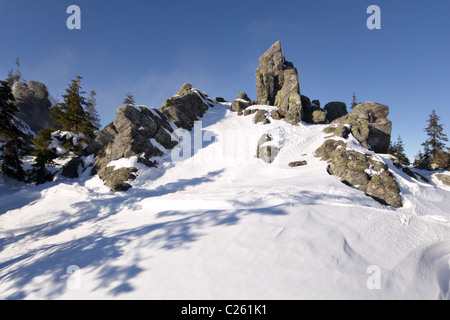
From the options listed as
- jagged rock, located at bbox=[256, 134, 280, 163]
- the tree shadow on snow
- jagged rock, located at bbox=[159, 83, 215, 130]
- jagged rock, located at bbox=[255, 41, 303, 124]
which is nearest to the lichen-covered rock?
jagged rock, located at bbox=[255, 41, 303, 124]

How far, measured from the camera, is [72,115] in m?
20.3

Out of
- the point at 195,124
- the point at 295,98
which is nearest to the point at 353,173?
the point at 295,98

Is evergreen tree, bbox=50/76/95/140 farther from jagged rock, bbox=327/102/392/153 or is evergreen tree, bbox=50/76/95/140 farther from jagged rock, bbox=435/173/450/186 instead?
jagged rock, bbox=435/173/450/186

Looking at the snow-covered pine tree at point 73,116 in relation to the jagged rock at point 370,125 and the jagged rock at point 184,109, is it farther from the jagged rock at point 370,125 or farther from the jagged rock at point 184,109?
the jagged rock at point 370,125

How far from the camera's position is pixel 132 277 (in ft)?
12.7

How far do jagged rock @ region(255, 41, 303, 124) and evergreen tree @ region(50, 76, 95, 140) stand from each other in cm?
2784

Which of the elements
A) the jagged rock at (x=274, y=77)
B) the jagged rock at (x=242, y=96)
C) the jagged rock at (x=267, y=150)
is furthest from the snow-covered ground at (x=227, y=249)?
the jagged rock at (x=242, y=96)

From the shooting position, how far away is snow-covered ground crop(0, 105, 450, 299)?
3.55 metres

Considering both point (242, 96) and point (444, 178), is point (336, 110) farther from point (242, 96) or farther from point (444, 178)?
point (444, 178)
